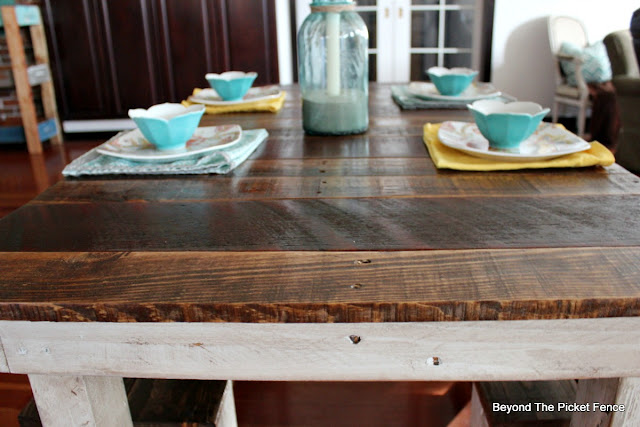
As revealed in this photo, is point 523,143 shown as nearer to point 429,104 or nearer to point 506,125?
point 506,125

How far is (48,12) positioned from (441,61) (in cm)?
274

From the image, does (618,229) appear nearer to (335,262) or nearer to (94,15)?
(335,262)

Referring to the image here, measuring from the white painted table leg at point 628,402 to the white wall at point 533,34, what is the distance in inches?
147

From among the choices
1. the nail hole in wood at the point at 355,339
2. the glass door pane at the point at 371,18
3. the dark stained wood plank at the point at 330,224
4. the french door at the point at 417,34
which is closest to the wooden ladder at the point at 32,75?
the french door at the point at 417,34

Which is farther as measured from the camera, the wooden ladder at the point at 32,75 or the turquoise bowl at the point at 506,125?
the wooden ladder at the point at 32,75

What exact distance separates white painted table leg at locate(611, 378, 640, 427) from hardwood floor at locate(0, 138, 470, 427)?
28.4 inches

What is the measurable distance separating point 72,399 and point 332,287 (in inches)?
14.2

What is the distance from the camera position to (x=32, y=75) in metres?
3.75

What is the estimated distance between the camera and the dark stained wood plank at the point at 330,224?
2.26 feet

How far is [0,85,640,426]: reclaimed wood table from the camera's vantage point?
1.87 feet

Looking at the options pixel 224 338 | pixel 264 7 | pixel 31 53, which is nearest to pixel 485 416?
pixel 224 338

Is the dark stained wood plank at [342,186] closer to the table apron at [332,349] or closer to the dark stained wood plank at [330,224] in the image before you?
the dark stained wood plank at [330,224]

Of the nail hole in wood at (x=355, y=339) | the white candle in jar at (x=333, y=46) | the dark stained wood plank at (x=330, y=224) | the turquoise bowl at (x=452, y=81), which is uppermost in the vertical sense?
the white candle in jar at (x=333, y=46)

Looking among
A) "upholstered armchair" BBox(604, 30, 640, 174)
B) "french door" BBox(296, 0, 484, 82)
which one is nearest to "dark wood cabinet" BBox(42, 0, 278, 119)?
"french door" BBox(296, 0, 484, 82)
